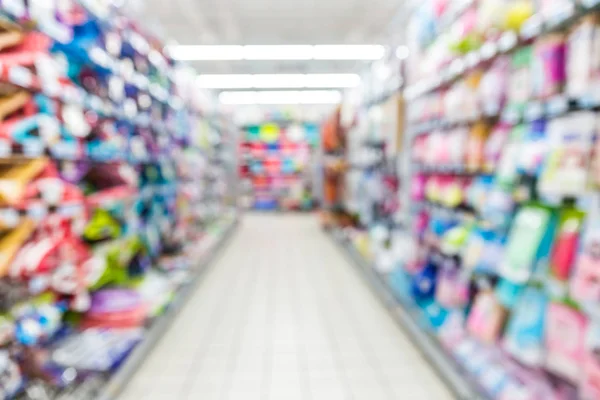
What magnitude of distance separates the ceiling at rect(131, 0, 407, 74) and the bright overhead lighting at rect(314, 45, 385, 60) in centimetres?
24

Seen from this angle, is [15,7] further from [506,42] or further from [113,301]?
[506,42]

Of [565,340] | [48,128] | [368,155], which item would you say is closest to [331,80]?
[368,155]

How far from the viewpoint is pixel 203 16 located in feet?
29.7

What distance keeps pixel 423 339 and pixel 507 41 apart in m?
1.84

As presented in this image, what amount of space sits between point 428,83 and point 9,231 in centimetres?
275

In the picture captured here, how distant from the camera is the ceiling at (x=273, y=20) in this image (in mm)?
8227

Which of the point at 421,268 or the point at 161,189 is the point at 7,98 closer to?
the point at 161,189

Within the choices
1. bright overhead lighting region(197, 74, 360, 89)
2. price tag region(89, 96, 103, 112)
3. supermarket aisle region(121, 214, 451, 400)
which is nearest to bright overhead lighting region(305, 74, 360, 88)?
bright overhead lighting region(197, 74, 360, 89)

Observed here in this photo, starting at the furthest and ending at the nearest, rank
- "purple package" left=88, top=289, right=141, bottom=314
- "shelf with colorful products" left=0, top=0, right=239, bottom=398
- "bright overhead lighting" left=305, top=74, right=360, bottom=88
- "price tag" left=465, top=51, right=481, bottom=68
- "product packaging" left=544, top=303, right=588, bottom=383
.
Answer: "bright overhead lighting" left=305, top=74, right=360, bottom=88
"purple package" left=88, top=289, right=141, bottom=314
"price tag" left=465, top=51, right=481, bottom=68
"shelf with colorful products" left=0, top=0, right=239, bottom=398
"product packaging" left=544, top=303, right=588, bottom=383

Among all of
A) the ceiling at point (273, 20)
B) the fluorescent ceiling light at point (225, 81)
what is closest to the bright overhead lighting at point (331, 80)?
the ceiling at point (273, 20)

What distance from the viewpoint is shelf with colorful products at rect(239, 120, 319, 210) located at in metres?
12.5

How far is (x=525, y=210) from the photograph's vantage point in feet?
6.73

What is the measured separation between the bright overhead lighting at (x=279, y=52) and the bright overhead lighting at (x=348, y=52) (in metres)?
0.28

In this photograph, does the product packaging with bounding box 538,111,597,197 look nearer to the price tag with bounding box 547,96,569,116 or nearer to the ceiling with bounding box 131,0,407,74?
the price tag with bounding box 547,96,569,116
